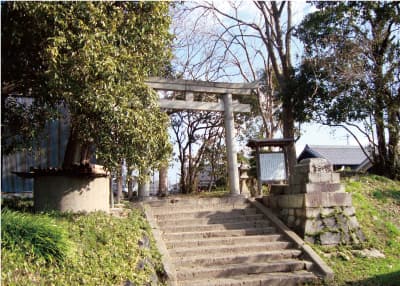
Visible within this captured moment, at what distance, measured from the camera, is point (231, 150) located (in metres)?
11.5

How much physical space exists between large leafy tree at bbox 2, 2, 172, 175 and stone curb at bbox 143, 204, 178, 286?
62.8 inches

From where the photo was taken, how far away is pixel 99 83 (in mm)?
5828

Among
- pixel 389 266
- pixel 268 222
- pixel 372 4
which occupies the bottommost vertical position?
pixel 389 266

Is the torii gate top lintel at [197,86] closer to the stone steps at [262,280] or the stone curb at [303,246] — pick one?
the stone curb at [303,246]

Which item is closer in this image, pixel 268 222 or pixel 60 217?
pixel 60 217

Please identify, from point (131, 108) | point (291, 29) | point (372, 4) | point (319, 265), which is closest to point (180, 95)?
point (291, 29)

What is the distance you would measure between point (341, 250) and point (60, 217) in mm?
5581

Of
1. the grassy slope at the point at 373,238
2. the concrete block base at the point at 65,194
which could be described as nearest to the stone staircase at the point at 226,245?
the grassy slope at the point at 373,238

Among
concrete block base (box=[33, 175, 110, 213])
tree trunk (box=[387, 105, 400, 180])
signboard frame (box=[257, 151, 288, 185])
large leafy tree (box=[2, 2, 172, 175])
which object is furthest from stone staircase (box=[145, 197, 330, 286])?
tree trunk (box=[387, 105, 400, 180])

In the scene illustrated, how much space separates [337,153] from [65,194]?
21.3m

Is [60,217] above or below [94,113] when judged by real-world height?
below

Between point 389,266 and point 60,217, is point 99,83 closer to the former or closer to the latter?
point 60,217

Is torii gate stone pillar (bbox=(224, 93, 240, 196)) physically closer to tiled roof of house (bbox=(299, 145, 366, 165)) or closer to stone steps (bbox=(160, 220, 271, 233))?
stone steps (bbox=(160, 220, 271, 233))

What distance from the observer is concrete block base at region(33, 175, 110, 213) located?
7.53 m
